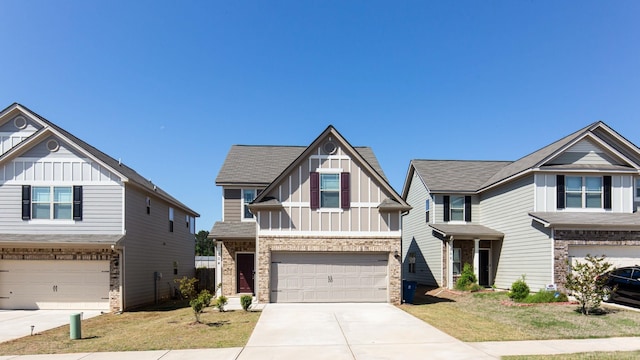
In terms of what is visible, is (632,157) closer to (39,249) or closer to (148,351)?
(148,351)

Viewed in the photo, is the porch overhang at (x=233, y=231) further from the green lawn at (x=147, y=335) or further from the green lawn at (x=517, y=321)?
the green lawn at (x=517, y=321)

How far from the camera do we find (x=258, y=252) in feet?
58.5

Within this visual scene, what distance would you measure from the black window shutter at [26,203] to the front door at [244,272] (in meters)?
9.30

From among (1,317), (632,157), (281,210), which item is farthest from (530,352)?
(1,317)

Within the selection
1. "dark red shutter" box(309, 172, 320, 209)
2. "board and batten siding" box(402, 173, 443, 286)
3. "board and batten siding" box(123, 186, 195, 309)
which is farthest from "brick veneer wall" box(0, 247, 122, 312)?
"board and batten siding" box(402, 173, 443, 286)

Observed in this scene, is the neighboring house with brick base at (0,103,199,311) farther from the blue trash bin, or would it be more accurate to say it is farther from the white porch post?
the white porch post

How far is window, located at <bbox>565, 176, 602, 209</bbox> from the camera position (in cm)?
1980

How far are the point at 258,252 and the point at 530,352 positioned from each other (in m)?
11.0

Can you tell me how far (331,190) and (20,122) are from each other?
1579cm

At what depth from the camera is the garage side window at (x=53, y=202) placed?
18094 mm

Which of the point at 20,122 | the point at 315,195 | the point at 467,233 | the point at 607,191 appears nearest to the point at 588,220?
the point at 607,191

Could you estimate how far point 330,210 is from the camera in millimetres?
18109

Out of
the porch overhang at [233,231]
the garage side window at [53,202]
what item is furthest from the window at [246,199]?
the garage side window at [53,202]

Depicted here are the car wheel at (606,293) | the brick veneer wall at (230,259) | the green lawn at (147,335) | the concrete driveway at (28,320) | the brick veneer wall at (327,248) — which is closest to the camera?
the green lawn at (147,335)
